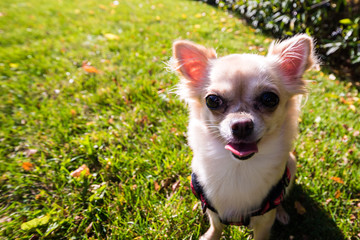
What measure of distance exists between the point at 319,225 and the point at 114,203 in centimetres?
175

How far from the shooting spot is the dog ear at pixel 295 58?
145cm

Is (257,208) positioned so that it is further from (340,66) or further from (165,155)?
(340,66)

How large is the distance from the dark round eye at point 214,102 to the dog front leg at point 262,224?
2.76 feet

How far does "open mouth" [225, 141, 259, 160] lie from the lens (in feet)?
4.27

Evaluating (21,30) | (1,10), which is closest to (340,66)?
(21,30)

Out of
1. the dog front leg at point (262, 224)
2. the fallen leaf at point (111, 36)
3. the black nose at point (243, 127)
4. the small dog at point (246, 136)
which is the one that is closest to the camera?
the black nose at point (243, 127)

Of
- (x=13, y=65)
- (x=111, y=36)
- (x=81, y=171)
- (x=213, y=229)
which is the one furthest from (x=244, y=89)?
(x=111, y=36)

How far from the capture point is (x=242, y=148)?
4.42ft

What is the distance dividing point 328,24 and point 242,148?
3.74 m

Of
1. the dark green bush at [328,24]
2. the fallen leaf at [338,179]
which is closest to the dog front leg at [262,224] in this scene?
the fallen leaf at [338,179]

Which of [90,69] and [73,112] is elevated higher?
[90,69]

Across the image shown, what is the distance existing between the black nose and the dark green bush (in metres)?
3.09

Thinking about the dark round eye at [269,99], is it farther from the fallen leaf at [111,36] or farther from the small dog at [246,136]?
the fallen leaf at [111,36]

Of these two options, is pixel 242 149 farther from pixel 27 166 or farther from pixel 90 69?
pixel 90 69
